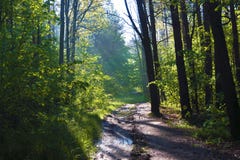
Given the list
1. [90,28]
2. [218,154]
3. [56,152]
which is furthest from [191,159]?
[90,28]

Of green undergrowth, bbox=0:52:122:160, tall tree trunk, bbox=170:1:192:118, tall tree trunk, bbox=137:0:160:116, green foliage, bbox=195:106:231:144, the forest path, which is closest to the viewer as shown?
green undergrowth, bbox=0:52:122:160

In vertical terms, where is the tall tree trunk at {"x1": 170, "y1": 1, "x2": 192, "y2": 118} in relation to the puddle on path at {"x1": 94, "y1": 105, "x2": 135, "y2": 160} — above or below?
above

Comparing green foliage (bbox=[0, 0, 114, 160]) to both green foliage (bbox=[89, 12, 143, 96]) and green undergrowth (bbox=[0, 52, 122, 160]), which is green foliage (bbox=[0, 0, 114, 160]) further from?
green foliage (bbox=[89, 12, 143, 96])

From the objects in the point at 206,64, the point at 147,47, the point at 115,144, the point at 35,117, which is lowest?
the point at 115,144

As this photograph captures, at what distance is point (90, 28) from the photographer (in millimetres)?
32625

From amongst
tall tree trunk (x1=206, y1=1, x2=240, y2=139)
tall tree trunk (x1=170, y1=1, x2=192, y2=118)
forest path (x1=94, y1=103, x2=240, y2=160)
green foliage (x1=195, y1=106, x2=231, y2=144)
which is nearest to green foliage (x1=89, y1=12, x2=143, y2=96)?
tall tree trunk (x1=170, y1=1, x2=192, y2=118)

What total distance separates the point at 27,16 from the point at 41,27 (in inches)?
36.7

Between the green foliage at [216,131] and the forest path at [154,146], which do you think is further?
the green foliage at [216,131]

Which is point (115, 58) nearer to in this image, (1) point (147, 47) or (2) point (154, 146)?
(1) point (147, 47)

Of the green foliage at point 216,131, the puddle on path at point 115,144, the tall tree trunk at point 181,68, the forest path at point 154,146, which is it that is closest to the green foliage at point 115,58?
the tall tree trunk at point 181,68

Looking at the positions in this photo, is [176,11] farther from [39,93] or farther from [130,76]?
[130,76]

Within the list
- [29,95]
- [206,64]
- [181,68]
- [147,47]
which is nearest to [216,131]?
[181,68]

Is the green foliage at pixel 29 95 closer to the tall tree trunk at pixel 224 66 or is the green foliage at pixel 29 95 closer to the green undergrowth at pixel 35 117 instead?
the green undergrowth at pixel 35 117

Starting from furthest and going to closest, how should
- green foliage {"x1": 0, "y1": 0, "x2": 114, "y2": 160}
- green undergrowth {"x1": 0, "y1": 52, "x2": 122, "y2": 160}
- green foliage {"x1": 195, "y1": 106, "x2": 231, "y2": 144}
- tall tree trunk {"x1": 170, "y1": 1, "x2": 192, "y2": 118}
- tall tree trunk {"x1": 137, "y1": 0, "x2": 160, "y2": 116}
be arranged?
tall tree trunk {"x1": 137, "y1": 0, "x2": 160, "y2": 116}, tall tree trunk {"x1": 170, "y1": 1, "x2": 192, "y2": 118}, green foliage {"x1": 195, "y1": 106, "x2": 231, "y2": 144}, green foliage {"x1": 0, "y1": 0, "x2": 114, "y2": 160}, green undergrowth {"x1": 0, "y1": 52, "x2": 122, "y2": 160}
